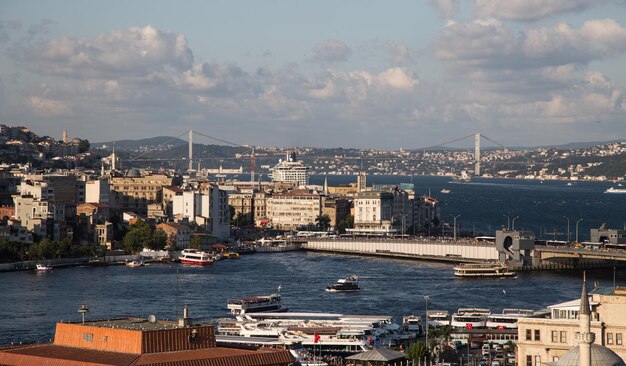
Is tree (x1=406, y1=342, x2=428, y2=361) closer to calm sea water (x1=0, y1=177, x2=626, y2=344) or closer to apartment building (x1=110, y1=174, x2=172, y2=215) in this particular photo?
calm sea water (x1=0, y1=177, x2=626, y2=344)

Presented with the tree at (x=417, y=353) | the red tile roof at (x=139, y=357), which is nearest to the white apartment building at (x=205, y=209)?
the tree at (x=417, y=353)

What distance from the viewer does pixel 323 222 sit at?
77125 millimetres

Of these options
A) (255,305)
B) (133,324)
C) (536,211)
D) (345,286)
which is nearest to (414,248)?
(345,286)

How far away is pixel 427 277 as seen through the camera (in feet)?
165

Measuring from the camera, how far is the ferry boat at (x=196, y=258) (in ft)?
184

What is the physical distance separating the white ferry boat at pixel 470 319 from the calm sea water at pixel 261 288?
10.7ft

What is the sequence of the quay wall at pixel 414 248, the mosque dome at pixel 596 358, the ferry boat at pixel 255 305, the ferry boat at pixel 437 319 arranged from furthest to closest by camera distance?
the quay wall at pixel 414 248 → the ferry boat at pixel 255 305 → the ferry boat at pixel 437 319 → the mosque dome at pixel 596 358

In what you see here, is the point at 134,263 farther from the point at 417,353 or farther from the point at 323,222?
the point at 417,353

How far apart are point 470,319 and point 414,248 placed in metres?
29.5

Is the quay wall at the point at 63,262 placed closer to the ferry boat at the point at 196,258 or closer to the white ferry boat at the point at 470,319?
the ferry boat at the point at 196,258

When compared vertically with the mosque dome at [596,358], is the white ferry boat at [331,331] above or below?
below

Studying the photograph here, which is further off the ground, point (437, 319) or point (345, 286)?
point (345, 286)

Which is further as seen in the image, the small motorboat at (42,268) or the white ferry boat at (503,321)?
the small motorboat at (42,268)

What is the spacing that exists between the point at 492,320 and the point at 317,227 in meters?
44.0
